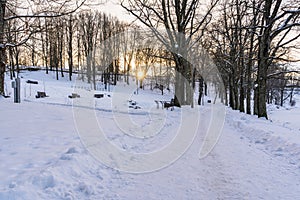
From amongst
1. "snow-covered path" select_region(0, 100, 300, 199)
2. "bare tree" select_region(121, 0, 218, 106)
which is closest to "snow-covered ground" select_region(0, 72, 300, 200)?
"snow-covered path" select_region(0, 100, 300, 199)

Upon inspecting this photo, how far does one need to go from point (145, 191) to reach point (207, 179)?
1.16 m

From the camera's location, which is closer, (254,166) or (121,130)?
(254,166)

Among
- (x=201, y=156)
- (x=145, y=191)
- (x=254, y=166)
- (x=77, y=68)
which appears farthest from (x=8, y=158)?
(x=77, y=68)

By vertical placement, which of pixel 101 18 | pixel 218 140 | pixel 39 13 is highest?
pixel 101 18

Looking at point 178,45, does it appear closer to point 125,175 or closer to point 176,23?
point 176,23

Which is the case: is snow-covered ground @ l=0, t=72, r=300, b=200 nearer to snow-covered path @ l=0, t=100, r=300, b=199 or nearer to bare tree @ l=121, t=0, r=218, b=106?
snow-covered path @ l=0, t=100, r=300, b=199

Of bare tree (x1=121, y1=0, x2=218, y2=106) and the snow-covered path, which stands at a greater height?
bare tree (x1=121, y1=0, x2=218, y2=106)

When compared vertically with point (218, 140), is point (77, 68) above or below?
above

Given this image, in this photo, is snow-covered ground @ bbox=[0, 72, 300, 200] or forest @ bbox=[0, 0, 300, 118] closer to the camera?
snow-covered ground @ bbox=[0, 72, 300, 200]

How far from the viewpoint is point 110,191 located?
3707 mm

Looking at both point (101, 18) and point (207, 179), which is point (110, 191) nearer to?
point (207, 179)

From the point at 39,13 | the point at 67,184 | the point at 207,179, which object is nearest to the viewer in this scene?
the point at 67,184

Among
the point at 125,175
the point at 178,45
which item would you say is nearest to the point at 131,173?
the point at 125,175

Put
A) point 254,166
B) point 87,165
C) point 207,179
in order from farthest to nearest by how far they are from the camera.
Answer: point 254,166, point 87,165, point 207,179
